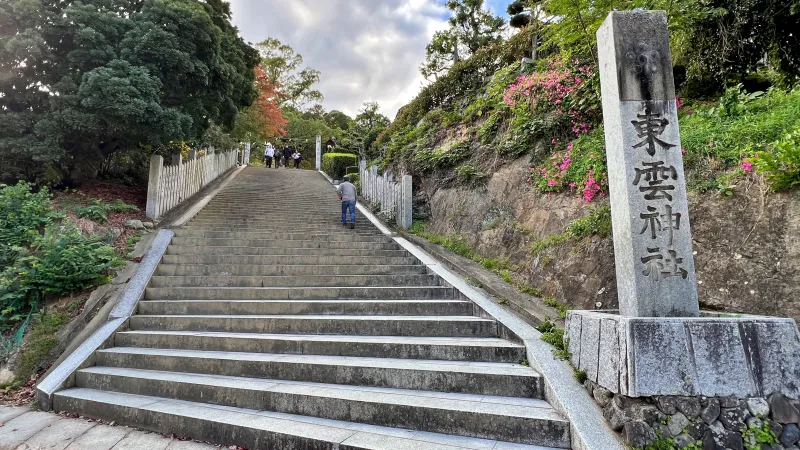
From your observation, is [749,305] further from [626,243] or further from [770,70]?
[770,70]

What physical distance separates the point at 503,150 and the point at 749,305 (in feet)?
17.5

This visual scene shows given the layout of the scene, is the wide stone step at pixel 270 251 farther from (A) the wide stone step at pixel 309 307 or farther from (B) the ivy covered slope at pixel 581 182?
(A) the wide stone step at pixel 309 307

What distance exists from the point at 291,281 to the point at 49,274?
10.7 feet

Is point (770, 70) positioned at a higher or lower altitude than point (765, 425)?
higher

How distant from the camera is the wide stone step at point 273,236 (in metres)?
8.34

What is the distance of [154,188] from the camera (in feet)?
29.0

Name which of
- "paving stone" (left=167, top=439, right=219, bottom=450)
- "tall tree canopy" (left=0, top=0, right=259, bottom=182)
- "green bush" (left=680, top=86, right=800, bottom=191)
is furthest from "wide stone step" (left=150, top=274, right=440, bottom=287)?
"green bush" (left=680, top=86, right=800, bottom=191)

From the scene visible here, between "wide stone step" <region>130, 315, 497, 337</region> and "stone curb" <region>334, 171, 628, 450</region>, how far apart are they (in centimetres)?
35

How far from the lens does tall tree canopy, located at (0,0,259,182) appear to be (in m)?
7.53

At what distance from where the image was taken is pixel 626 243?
126 inches

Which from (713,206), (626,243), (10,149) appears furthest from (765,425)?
(10,149)

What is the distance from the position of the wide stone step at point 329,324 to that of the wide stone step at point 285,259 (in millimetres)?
1862

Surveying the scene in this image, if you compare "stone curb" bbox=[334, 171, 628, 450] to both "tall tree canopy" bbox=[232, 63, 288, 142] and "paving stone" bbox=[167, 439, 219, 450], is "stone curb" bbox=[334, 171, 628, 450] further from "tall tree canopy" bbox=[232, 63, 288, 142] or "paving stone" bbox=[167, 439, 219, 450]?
"tall tree canopy" bbox=[232, 63, 288, 142]

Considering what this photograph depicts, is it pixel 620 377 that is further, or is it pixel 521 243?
pixel 521 243
